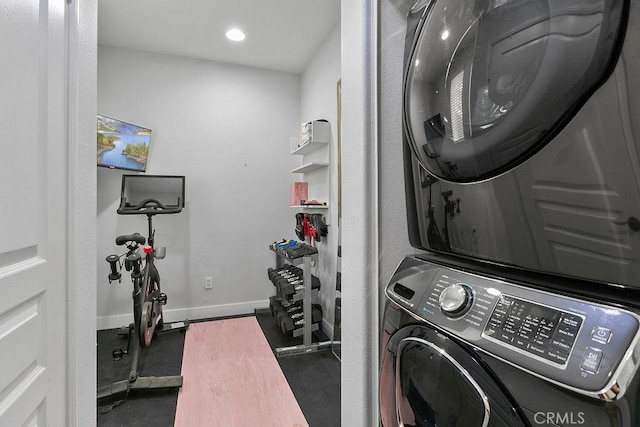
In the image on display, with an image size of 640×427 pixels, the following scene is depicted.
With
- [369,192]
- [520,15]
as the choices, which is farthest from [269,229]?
[520,15]

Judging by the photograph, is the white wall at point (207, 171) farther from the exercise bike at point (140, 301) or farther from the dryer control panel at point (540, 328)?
the dryer control panel at point (540, 328)

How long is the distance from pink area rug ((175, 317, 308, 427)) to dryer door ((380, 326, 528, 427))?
4.52ft

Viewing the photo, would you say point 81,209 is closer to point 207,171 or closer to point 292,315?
point 292,315

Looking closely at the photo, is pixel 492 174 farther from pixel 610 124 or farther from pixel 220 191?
pixel 220 191

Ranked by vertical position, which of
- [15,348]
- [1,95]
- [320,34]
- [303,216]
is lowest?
[15,348]

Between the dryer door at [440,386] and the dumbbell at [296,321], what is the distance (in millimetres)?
2003

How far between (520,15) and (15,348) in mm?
1241

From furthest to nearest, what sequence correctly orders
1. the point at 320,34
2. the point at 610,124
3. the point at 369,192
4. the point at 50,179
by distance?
the point at 320,34, the point at 369,192, the point at 50,179, the point at 610,124

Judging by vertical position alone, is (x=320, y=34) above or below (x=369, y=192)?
above

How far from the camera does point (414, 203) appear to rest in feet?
2.48

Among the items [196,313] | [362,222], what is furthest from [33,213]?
[196,313]

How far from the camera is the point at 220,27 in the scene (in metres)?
2.73

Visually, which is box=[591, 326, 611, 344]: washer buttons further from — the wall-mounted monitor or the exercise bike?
the wall-mounted monitor

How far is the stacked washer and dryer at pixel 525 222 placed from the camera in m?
0.38
